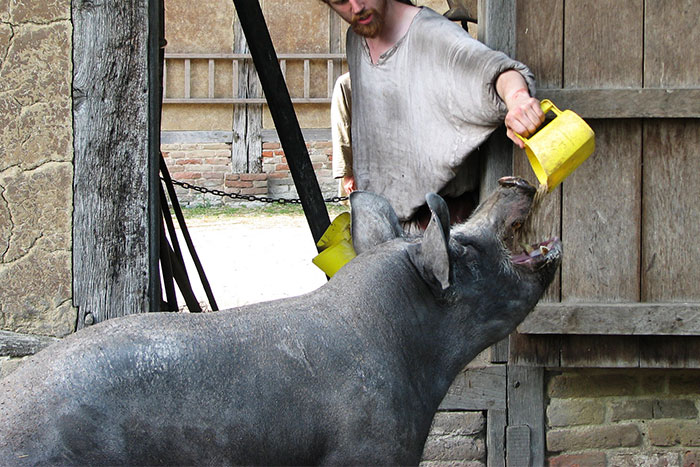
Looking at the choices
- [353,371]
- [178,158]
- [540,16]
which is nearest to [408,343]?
[353,371]

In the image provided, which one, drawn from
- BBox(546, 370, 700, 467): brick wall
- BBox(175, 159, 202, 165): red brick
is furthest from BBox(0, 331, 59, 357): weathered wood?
BBox(175, 159, 202, 165): red brick

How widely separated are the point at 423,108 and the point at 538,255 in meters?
1.12

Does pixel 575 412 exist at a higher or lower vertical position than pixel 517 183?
lower

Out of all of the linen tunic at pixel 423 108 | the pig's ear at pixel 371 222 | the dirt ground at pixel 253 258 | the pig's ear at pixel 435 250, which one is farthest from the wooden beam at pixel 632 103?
the dirt ground at pixel 253 258

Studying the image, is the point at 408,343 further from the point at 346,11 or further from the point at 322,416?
the point at 346,11

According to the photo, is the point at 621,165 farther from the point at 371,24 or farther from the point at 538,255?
the point at 371,24

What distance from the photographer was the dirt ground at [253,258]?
8922 mm

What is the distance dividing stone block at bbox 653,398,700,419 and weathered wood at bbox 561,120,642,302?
66 cm

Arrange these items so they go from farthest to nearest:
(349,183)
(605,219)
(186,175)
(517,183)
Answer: (186,175) → (349,183) → (605,219) → (517,183)

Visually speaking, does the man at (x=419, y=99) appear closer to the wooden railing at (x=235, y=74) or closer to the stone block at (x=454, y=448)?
the stone block at (x=454, y=448)

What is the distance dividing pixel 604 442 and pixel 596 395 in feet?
0.77

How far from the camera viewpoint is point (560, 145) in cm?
301

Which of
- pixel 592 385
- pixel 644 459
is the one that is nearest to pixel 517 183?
pixel 592 385

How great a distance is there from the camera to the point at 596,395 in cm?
430
